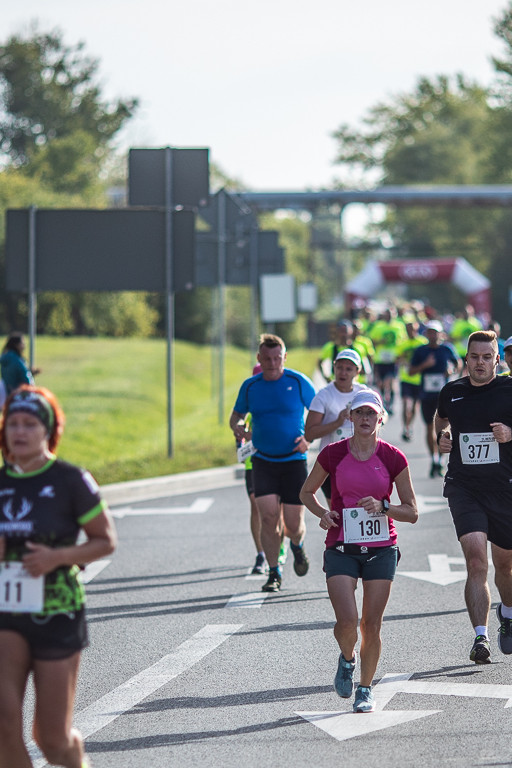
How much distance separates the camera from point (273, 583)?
1130cm

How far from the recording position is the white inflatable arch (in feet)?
197

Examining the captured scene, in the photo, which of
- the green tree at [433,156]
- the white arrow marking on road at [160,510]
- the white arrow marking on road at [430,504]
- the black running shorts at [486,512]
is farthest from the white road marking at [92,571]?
the green tree at [433,156]

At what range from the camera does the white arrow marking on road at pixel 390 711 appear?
7.19 m

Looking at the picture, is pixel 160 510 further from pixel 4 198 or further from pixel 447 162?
pixel 447 162

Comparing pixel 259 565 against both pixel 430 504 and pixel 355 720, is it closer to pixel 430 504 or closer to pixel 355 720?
Result: pixel 430 504

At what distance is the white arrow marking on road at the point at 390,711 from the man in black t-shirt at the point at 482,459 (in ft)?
3.03

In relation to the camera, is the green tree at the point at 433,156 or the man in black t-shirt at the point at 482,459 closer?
the man in black t-shirt at the point at 482,459

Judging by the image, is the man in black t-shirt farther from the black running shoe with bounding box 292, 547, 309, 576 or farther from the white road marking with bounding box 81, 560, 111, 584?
the white road marking with bounding box 81, 560, 111, 584

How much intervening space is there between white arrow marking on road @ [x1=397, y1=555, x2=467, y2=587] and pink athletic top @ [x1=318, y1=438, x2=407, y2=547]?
3.94 meters

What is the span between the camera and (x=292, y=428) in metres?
11.2

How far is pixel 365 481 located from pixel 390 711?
1.15 metres

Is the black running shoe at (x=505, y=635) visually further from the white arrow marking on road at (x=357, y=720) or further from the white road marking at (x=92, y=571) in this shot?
the white road marking at (x=92, y=571)

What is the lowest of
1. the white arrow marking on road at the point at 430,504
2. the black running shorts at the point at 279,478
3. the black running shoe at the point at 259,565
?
the black running shoe at the point at 259,565

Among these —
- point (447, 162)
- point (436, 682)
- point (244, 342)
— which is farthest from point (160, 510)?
point (447, 162)
